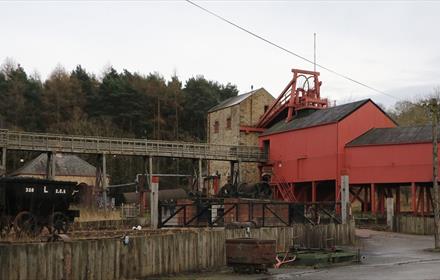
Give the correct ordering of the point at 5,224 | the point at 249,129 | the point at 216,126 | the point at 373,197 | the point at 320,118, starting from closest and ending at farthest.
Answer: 1. the point at 5,224
2. the point at 373,197
3. the point at 320,118
4. the point at 249,129
5. the point at 216,126

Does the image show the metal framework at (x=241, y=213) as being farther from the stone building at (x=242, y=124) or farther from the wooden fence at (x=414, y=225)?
the stone building at (x=242, y=124)

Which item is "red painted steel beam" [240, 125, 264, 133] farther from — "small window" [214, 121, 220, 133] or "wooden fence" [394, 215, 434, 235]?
"wooden fence" [394, 215, 434, 235]

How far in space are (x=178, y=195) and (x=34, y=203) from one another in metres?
44.5

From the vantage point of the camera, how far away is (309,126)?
53688 mm

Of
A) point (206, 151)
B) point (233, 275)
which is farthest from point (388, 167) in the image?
point (233, 275)

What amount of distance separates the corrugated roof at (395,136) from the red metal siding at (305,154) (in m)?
2.21

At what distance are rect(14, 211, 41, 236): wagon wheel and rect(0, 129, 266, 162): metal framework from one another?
1074 inches

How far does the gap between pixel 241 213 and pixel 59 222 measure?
40.9 feet

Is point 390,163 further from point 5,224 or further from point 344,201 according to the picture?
point 5,224

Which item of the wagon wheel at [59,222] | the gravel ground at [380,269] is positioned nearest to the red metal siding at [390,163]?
the gravel ground at [380,269]

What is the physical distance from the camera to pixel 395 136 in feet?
158

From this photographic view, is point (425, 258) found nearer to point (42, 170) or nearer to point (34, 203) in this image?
point (34, 203)

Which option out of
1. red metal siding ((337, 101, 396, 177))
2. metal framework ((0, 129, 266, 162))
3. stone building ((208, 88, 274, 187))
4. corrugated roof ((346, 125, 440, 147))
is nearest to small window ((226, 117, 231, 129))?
stone building ((208, 88, 274, 187))

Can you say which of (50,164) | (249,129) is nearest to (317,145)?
(249,129)
